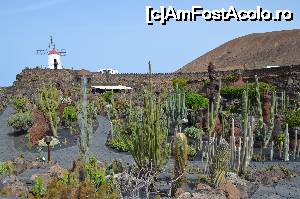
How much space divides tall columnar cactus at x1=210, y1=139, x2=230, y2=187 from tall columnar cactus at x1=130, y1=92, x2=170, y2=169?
44.5 inches

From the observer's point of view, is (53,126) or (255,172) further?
(53,126)

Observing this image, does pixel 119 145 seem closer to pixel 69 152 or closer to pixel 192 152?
pixel 69 152

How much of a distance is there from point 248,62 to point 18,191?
2061 inches

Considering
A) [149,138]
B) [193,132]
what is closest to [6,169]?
[149,138]

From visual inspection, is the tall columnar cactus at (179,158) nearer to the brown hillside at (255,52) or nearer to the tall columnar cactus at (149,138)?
the tall columnar cactus at (149,138)

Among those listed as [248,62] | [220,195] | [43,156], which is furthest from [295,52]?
[220,195]

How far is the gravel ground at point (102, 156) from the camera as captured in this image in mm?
11711

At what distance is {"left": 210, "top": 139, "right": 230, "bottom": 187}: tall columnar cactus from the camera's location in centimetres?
1143

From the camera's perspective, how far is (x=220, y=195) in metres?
10.4

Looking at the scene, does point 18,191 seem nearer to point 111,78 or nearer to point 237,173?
point 237,173

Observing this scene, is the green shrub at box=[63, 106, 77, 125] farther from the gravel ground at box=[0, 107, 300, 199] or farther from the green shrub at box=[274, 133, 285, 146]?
the green shrub at box=[274, 133, 285, 146]

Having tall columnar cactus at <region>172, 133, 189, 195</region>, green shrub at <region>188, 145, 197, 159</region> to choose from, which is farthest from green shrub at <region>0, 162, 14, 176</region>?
green shrub at <region>188, 145, 197, 159</region>

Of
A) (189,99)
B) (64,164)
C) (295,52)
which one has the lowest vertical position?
(64,164)

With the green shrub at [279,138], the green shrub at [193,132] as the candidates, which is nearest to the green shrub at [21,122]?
the green shrub at [193,132]
